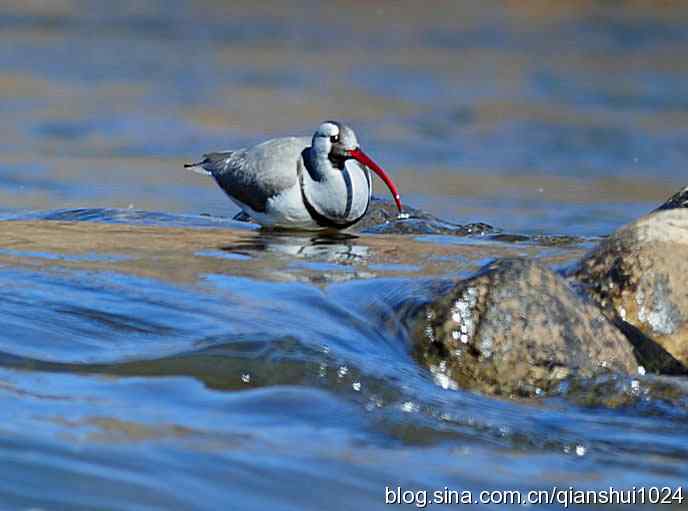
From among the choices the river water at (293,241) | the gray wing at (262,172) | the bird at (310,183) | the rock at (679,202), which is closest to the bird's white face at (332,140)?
the bird at (310,183)

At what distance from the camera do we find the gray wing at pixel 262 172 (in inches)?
340

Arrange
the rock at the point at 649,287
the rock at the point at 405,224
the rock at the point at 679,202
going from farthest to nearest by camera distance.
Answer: the rock at the point at 405,224
the rock at the point at 679,202
the rock at the point at 649,287

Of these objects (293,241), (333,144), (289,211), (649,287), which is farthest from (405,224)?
(649,287)

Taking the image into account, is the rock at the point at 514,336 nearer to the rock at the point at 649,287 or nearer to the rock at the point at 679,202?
the rock at the point at 649,287

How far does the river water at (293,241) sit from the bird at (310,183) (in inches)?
10.3

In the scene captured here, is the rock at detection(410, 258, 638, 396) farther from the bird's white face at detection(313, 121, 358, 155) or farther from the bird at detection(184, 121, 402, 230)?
the bird's white face at detection(313, 121, 358, 155)

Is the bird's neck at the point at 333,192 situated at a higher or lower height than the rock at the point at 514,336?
higher

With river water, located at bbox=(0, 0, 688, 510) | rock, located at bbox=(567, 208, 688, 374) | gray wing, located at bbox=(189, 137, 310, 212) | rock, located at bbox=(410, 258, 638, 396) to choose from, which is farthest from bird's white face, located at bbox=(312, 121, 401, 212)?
rock, located at bbox=(410, 258, 638, 396)

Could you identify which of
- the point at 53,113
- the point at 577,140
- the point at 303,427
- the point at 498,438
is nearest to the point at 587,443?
the point at 498,438

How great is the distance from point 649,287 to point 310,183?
307 cm

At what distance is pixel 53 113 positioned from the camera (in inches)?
547

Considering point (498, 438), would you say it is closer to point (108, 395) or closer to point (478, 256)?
point (108, 395)

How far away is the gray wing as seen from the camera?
864 centimetres

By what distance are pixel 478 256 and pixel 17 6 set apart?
11.4 meters
